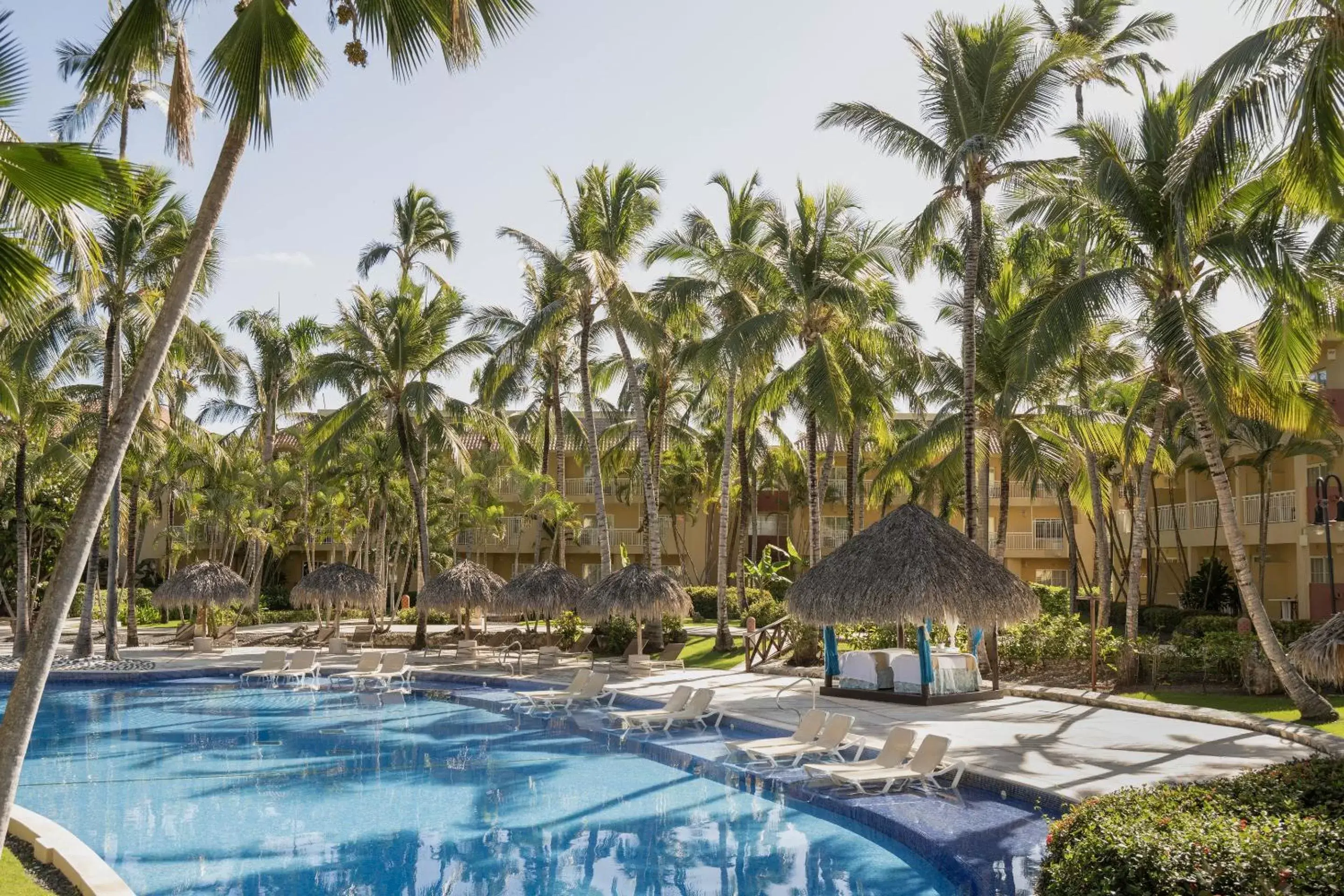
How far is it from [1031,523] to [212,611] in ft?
101

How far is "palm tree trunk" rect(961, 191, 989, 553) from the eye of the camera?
18.5 meters

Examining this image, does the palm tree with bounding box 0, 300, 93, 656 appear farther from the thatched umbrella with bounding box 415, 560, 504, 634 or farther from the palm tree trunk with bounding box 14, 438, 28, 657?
the thatched umbrella with bounding box 415, 560, 504, 634

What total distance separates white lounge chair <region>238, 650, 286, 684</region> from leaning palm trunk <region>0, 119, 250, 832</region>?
A: 16.5 m

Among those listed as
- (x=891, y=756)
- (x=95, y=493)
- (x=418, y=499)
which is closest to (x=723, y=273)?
(x=418, y=499)

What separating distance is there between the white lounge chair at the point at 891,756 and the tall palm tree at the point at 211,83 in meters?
8.04

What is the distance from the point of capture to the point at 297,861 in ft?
32.4

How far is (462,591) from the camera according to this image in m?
25.0

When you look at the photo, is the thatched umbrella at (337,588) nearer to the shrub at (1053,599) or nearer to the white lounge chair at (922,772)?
the shrub at (1053,599)

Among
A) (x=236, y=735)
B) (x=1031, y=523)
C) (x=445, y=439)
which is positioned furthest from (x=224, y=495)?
(x=1031, y=523)

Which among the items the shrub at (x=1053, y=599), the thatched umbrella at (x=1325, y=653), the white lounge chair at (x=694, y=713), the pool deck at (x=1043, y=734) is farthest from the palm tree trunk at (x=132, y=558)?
the thatched umbrella at (x=1325, y=653)

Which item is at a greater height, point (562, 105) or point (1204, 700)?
point (562, 105)

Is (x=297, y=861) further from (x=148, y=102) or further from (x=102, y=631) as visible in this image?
(x=102, y=631)

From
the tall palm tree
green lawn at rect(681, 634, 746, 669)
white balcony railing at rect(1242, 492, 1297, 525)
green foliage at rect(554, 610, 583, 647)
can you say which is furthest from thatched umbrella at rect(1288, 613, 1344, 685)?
green foliage at rect(554, 610, 583, 647)

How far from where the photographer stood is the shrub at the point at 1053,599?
27594mm
